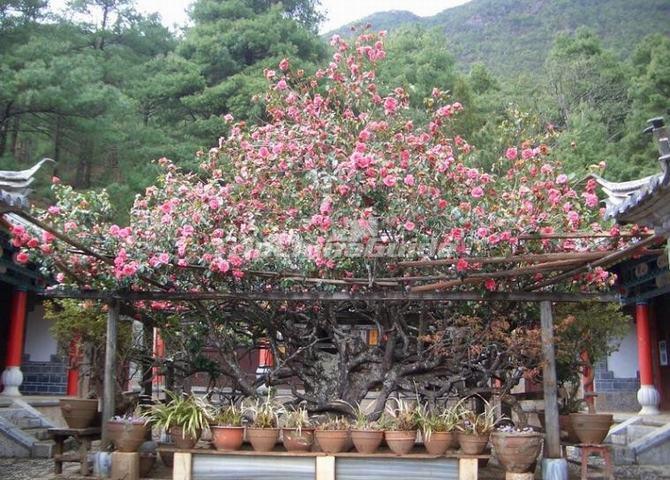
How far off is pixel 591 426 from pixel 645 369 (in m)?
4.68

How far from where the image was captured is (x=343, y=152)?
765 centimetres

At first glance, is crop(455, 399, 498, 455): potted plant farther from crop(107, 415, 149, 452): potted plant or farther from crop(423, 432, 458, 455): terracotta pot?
crop(107, 415, 149, 452): potted plant

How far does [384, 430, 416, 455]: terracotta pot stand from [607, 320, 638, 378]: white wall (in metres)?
8.34

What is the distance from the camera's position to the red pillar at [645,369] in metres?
11.3

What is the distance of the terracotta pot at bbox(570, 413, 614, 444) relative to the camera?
7.57m

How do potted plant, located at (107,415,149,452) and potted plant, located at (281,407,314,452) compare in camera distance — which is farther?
potted plant, located at (107,415,149,452)

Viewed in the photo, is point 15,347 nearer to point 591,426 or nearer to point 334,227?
point 334,227

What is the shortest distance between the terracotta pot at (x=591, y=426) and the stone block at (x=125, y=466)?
4.72 meters

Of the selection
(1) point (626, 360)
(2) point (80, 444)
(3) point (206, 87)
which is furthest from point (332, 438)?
(3) point (206, 87)

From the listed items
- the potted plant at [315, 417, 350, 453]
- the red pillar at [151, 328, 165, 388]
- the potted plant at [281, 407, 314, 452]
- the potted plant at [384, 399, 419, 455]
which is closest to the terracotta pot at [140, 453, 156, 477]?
the red pillar at [151, 328, 165, 388]

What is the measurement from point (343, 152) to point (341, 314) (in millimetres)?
2412

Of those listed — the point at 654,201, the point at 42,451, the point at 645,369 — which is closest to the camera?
the point at 654,201

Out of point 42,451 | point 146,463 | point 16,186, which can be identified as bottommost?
point 42,451

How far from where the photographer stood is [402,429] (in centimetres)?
729
